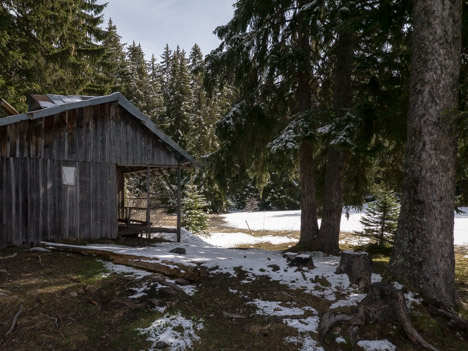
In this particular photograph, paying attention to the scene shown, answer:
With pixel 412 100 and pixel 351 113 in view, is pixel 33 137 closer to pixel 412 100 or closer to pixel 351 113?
pixel 351 113

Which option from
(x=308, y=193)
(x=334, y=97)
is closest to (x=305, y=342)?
(x=308, y=193)

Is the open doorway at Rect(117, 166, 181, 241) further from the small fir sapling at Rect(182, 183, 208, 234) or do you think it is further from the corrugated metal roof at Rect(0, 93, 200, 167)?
the corrugated metal roof at Rect(0, 93, 200, 167)

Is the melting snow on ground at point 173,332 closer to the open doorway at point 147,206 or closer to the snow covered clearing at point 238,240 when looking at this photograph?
the open doorway at point 147,206

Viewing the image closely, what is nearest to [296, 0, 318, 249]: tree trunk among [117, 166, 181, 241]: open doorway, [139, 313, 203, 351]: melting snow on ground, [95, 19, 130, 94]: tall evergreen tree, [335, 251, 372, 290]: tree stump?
[335, 251, 372, 290]: tree stump

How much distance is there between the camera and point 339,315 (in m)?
4.90

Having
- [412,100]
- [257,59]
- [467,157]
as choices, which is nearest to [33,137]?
[257,59]

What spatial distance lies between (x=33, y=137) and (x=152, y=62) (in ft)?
169

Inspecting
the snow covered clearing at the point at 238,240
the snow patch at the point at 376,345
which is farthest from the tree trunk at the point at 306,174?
the snow patch at the point at 376,345

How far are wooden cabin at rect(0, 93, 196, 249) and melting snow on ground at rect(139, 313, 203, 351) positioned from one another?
6.62m

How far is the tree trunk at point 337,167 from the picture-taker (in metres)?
10.5

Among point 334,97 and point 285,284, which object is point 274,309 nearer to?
point 285,284

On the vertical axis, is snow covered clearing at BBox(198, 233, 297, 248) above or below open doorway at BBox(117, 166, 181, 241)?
below

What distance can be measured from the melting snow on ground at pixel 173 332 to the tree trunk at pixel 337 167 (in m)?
7.12

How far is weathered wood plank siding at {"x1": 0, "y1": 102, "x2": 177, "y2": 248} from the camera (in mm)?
8891
